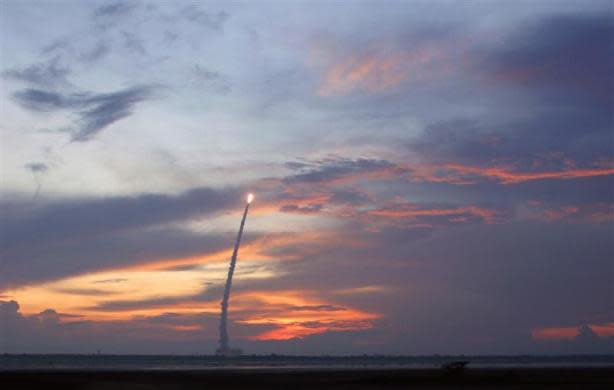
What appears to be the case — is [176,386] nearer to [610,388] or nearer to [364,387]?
[364,387]

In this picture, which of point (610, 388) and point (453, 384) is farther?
point (453, 384)

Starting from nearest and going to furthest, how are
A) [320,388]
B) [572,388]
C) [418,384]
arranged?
[320,388], [572,388], [418,384]

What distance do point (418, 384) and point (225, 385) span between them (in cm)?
2406

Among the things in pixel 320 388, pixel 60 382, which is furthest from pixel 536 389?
pixel 60 382

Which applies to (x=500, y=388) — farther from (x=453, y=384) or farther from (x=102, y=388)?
(x=102, y=388)

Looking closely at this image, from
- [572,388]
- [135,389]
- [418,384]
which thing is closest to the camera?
[135,389]

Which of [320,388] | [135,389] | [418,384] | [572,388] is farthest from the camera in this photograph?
[418,384]

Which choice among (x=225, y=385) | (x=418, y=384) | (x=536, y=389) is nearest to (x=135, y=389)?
(x=225, y=385)

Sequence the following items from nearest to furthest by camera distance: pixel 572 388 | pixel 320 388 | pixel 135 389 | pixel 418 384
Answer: pixel 135 389 < pixel 320 388 < pixel 572 388 < pixel 418 384

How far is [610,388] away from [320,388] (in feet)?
103

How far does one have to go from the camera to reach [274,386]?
85062 millimetres

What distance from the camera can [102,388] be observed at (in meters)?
79.3

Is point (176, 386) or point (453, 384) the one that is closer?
point (176, 386)

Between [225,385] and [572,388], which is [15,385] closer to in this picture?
[225,385]
